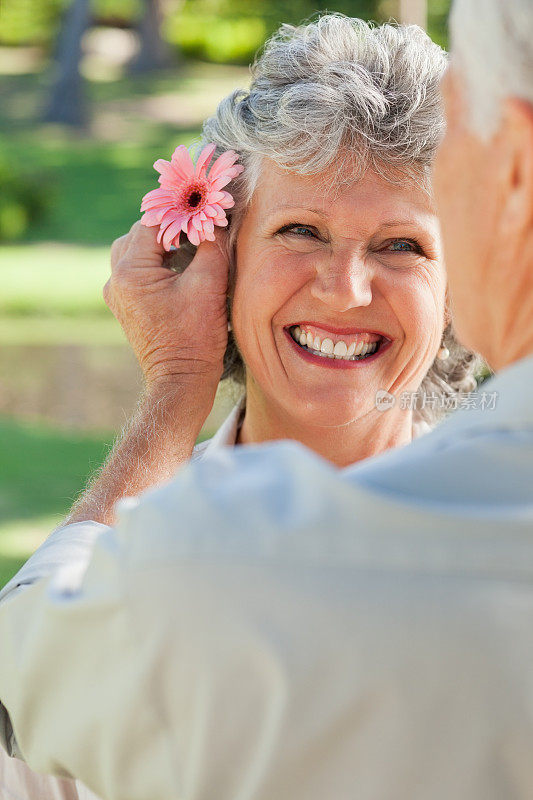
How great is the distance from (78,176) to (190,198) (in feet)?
69.8

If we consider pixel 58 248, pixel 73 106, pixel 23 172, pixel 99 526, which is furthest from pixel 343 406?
pixel 73 106

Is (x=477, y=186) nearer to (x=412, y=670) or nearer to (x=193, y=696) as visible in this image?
(x=412, y=670)

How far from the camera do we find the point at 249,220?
2816 mm

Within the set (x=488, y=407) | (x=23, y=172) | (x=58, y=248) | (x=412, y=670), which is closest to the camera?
(x=412, y=670)

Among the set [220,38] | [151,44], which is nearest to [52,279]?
[151,44]

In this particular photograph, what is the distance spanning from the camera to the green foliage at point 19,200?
63.2 feet

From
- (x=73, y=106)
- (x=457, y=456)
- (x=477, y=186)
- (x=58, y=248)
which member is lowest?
(x=58, y=248)

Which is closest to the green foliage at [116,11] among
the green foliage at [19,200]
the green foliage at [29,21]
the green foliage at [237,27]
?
the green foliage at [29,21]

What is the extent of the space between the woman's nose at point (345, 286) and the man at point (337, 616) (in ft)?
4.28

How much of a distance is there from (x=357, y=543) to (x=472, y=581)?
0.14 meters

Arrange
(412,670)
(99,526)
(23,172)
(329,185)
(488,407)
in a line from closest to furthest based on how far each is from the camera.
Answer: (412,670) → (488,407) → (99,526) → (329,185) → (23,172)

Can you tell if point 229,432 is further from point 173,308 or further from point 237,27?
point 237,27

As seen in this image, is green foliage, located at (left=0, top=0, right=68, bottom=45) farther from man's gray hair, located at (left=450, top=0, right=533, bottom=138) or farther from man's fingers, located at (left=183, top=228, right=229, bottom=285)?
man's gray hair, located at (left=450, top=0, right=533, bottom=138)

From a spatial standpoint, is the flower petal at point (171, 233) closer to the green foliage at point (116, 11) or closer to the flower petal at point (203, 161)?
the flower petal at point (203, 161)
